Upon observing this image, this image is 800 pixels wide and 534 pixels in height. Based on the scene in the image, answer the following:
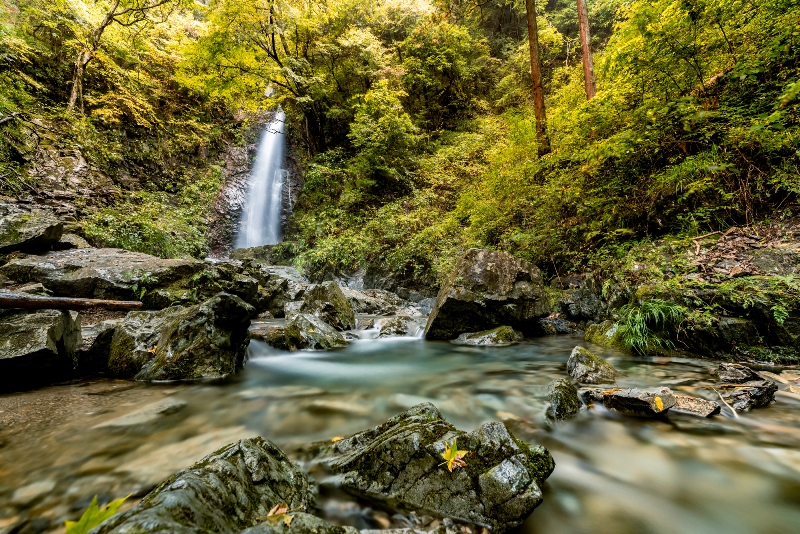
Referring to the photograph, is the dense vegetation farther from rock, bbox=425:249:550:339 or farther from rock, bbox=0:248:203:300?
rock, bbox=0:248:203:300

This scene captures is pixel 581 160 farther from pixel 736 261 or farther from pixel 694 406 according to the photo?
pixel 694 406

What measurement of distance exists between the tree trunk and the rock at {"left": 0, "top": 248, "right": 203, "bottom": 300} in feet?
22.8

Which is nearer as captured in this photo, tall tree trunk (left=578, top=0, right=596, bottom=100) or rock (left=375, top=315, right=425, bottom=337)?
rock (left=375, top=315, right=425, bottom=337)

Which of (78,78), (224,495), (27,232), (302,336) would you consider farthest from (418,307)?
(78,78)

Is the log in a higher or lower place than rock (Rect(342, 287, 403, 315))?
higher

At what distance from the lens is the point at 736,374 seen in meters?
3.18

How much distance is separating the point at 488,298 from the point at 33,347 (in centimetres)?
619

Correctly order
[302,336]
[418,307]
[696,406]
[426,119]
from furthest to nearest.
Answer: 1. [426,119]
2. [418,307]
3. [302,336]
4. [696,406]

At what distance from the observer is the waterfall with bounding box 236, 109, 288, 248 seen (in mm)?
16859

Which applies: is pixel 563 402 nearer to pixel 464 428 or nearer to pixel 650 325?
pixel 464 428

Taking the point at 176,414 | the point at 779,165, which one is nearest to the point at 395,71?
the point at 779,165

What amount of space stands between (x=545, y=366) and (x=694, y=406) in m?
1.78

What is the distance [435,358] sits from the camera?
5316 mm

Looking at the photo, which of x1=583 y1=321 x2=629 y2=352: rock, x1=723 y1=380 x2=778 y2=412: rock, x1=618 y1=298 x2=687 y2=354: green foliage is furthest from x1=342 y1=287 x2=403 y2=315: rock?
x1=723 y1=380 x2=778 y2=412: rock
